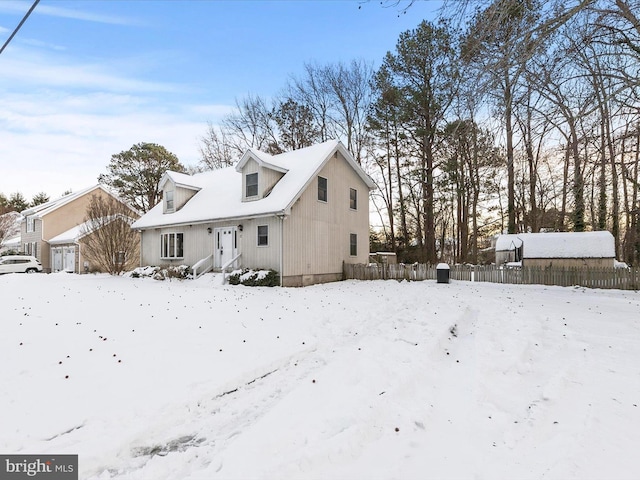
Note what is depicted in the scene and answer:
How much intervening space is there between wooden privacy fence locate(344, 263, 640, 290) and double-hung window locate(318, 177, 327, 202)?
3.89 meters

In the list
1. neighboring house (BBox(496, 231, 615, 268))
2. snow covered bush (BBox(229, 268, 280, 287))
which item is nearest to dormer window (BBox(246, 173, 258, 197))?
snow covered bush (BBox(229, 268, 280, 287))

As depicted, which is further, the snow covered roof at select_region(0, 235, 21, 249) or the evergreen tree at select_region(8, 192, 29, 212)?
the evergreen tree at select_region(8, 192, 29, 212)

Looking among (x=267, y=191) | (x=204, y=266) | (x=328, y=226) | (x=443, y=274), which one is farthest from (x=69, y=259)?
(x=443, y=274)

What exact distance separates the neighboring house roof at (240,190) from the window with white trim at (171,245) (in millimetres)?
851

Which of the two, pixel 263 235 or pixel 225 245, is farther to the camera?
pixel 225 245

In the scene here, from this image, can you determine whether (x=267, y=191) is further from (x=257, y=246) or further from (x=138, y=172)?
(x=138, y=172)

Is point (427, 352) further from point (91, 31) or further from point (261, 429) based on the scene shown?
point (91, 31)

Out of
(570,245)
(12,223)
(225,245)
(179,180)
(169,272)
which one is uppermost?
(179,180)

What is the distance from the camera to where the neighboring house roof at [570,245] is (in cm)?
1503

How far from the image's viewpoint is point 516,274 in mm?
14594

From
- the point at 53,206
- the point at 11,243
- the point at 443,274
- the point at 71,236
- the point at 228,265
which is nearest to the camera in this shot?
the point at 443,274

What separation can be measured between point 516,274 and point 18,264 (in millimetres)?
32785

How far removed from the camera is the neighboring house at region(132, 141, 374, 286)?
15.3m

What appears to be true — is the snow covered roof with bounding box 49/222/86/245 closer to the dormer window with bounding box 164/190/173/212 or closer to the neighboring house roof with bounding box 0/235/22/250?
the dormer window with bounding box 164/190/173/212
